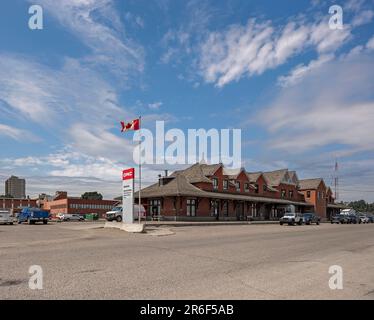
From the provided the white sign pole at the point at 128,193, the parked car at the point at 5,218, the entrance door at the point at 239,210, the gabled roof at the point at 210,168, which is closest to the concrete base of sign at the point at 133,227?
the white sign pole at the point at 128,193

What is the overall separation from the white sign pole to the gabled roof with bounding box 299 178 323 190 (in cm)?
6409

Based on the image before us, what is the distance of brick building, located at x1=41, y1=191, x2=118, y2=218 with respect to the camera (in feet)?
327

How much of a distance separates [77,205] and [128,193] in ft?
248

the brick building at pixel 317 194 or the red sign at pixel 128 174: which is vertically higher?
the red sign at pixel 128 174

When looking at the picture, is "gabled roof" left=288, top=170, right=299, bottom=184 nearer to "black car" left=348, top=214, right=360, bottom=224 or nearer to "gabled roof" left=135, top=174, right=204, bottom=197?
"black car" left=348, top=214, right=360, bottom=224

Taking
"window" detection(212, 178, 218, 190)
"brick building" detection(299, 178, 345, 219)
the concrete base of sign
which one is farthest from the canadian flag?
"brick building" detection(299, 178, 345, 219)

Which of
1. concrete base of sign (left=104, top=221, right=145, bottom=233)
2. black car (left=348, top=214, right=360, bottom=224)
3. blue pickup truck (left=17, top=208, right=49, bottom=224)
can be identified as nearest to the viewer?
concrete base of sign (left=104, top=221, right=145, bottom=233)

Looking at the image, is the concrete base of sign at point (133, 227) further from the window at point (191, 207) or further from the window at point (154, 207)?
the window at point (154, 207)

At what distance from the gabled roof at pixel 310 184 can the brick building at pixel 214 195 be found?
11.7 metres

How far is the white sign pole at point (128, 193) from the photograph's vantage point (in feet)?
96.6
